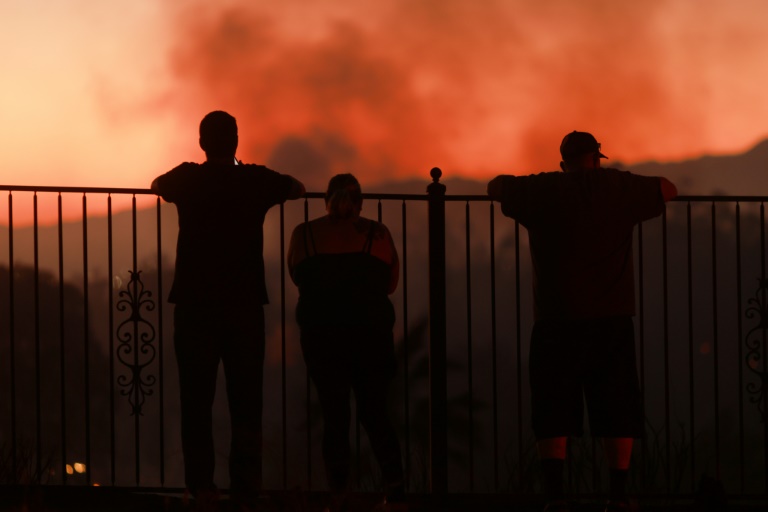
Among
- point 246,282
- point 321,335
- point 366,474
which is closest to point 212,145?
point 246,282

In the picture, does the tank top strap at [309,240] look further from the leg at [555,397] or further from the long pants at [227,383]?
the leg at [555,397]

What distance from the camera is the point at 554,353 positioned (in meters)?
4.23

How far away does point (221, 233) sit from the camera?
173 inches

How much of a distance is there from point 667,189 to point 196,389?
2.21 m

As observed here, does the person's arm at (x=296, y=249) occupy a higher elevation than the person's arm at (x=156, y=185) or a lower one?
Answer: lower

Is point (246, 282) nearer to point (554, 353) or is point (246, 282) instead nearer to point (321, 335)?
point (321, 335)

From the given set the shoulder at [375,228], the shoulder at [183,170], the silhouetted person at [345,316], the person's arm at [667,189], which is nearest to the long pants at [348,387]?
the silhouetted person at [345,316]

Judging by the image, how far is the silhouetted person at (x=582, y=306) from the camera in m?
4.18

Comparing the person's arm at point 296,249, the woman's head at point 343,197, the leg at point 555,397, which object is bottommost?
the leg at point 555,397

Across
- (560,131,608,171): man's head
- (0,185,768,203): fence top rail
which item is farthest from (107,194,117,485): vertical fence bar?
(560,131,608,171): man's head

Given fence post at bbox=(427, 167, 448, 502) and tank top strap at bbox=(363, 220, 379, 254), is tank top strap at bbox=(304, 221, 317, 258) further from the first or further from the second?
fence post at bbox=(427, 167, 448, 502)

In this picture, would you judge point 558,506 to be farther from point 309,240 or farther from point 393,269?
point 309,240

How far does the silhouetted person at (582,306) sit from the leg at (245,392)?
1188 mm

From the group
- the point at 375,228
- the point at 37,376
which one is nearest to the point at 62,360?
the point at 37,376
